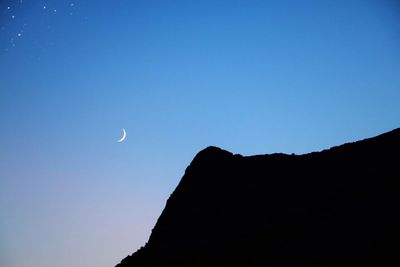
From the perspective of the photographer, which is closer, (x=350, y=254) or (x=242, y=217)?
(x=350, y=254)

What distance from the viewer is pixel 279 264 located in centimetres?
1519

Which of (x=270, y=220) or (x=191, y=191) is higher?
(x=191, y=191)

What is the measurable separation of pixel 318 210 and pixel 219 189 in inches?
352

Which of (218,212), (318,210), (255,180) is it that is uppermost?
(255,180)

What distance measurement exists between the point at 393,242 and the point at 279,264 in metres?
4.90

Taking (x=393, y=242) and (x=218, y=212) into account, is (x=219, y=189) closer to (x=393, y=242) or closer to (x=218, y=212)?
(x=218, y=212)

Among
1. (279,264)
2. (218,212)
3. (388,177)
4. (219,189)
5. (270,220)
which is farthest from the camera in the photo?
(219,189)

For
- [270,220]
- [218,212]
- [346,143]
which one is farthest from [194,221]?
[346,143]

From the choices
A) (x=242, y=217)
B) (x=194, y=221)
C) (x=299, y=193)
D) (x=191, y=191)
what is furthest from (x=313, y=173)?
(x=191, y=191)

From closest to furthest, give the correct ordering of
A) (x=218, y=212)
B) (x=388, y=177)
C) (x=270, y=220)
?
(x=388, y=177), (x=270, y=220), (x=218, y=212)

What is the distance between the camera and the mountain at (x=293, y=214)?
14359mm

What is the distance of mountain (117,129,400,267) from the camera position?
14.4 metres

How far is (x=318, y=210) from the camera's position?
736 inches

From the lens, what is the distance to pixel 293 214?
764 inches
